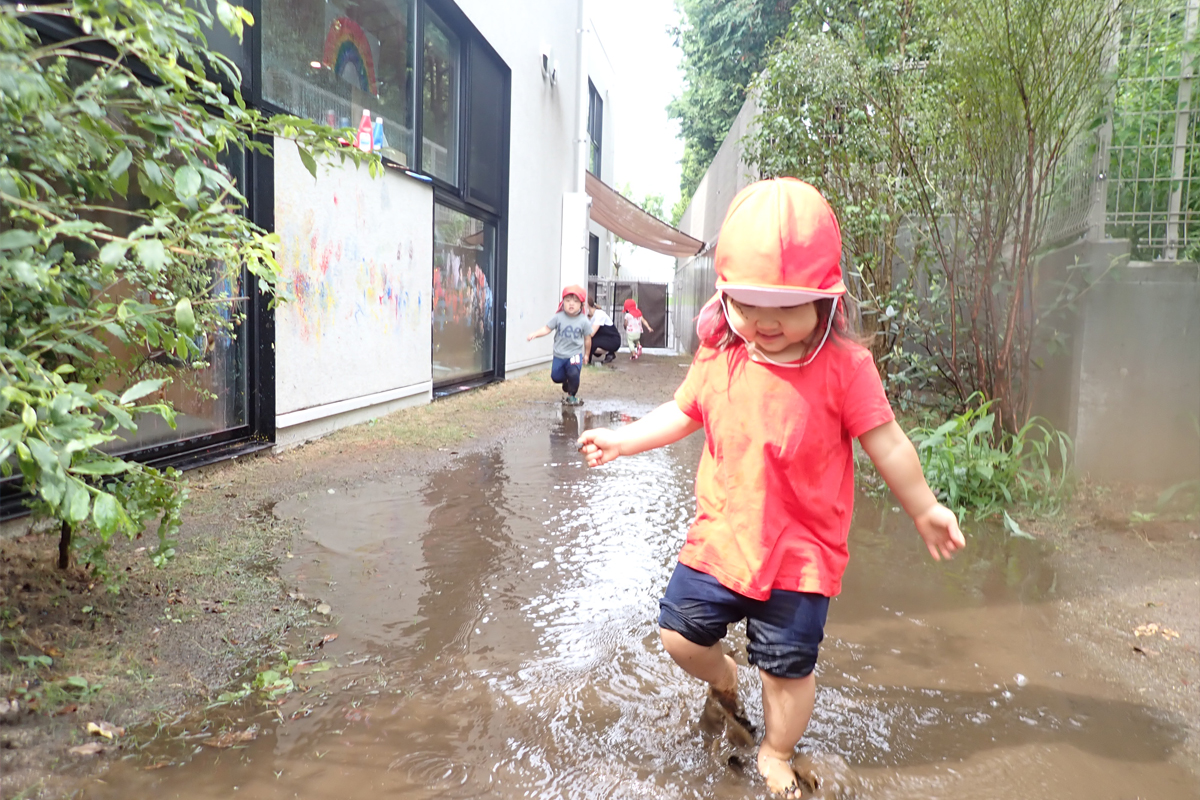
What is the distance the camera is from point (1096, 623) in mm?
3311

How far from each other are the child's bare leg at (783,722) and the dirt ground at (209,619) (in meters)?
1.13

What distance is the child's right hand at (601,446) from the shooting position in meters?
2.38

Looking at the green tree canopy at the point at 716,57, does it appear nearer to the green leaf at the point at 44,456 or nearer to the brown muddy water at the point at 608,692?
the brown muddy water at the point at 608,692

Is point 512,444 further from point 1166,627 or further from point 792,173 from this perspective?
point 1166,627

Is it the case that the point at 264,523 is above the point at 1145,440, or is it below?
below

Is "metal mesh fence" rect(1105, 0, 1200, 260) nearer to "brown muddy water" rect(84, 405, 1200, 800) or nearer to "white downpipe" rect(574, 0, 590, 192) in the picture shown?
"brown muddy water" rect(84, 405, 1200, 800)

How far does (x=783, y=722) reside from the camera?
213 centimetres

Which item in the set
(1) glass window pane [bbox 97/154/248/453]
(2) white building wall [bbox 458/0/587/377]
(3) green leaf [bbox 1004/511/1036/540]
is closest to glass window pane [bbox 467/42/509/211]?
(2) white building wall [bbox 458/0/587/377]

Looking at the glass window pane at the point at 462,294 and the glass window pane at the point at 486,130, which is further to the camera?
the glass window pane at the point at 486,130

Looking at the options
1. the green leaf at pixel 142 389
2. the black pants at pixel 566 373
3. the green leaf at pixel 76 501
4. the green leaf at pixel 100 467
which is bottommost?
the black pants at pixel 566 373

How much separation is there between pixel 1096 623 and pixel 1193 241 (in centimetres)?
288

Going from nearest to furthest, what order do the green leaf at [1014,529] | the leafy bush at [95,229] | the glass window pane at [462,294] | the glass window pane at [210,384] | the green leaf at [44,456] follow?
the green leaf at [44,456], the leafy bush at [95,229], the green leaf at [1014,529], the glass window pane at [210,384], the glass window pane at [462,294]

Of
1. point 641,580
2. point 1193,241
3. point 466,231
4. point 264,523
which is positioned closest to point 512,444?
point 264,523

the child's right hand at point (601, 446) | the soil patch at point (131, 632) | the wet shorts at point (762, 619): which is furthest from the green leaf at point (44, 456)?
the wet shorts at point (762, 619)
